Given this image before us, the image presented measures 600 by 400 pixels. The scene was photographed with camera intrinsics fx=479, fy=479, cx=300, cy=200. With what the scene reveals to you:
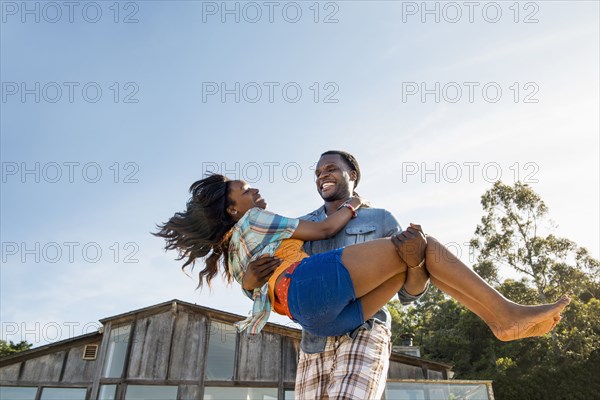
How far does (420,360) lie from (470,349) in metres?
19.6

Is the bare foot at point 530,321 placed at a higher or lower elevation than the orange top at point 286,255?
lower

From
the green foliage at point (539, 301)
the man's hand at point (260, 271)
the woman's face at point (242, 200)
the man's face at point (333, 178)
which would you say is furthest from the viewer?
the green foliage at point (539, 301)

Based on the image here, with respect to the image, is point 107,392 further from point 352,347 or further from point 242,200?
point 352,347

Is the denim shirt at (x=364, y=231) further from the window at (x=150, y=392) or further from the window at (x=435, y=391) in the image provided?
the window at (x=150, y=392)

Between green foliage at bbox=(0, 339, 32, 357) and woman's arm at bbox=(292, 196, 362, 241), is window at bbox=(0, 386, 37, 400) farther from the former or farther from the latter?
green foliage at bbox=(0, 339, 32, 357)

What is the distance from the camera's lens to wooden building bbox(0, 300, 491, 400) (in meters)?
11.3

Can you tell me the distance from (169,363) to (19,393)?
3676mm

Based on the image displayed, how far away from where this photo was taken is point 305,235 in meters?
2.83

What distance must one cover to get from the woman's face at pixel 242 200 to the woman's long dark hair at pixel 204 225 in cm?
5

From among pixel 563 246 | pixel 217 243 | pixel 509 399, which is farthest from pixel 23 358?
pixel 563 246

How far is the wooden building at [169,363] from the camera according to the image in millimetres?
11289

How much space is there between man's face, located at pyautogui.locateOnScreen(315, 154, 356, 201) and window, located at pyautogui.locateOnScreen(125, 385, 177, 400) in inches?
374

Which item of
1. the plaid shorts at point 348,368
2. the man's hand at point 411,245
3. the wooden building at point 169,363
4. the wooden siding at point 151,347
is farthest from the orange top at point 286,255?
the wooden siding at point 151,347

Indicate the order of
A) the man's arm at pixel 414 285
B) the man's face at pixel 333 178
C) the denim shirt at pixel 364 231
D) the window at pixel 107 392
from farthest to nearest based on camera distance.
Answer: the window at pixel 107 392, the man's face at pixel 333 178, the denim shirt at pixel 364 231, the man's arm at pixel 414 285
